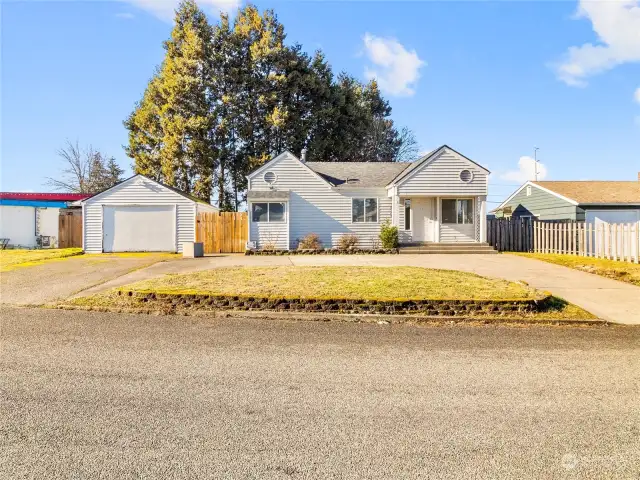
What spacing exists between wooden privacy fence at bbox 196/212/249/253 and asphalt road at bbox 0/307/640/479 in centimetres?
1519

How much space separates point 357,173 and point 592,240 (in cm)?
1190

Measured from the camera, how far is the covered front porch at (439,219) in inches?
859

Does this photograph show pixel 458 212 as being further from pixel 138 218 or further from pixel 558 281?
pixel 138 218

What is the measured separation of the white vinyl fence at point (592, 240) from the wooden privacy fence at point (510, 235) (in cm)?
46

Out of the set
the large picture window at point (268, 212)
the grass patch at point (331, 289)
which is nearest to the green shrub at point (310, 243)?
the large picture window at point (268, 212)

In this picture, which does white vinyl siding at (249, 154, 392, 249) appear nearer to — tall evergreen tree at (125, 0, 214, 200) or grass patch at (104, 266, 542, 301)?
grass patch at (104, 266, 542, 301)

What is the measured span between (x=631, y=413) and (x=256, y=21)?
114 feet

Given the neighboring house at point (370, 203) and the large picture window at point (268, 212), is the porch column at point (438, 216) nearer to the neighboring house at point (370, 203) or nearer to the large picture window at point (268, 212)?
the neighboring house at point (370, 203)

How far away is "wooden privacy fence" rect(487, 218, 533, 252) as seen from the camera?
22.1 meters

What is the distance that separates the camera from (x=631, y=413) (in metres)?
3.92

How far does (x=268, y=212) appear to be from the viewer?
71.8 ft

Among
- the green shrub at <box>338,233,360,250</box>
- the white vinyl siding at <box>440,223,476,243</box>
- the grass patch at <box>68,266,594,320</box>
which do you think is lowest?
the grass patch at <box>68,266,594,320</box>

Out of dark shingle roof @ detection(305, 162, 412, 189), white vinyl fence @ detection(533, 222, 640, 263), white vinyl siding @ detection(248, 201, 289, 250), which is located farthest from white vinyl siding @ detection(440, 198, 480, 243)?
white vinyl siding @ detection(248, 201, 289, 250)

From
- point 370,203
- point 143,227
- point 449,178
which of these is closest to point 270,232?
point 370,203
